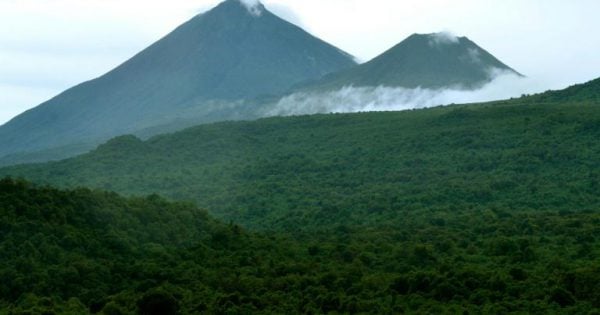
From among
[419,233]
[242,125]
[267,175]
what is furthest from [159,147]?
[419,233]

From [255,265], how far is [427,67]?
127m

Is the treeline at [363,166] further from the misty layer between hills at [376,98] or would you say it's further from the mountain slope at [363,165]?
the misty layer between hills at [376,98]

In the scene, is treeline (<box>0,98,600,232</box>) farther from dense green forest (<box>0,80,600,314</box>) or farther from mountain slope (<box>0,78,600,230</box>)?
dense green forest (<box>0,80,600,314</box>)

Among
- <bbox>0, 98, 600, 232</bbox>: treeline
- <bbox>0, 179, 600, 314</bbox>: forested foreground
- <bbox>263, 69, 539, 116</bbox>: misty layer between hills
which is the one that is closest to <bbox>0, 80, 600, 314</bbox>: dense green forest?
<bbox>0, 179, 600, 314</bbox>: forested foreground

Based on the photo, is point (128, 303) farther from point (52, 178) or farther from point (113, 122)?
point (113, 122)

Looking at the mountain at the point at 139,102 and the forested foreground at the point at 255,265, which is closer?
the forested foreground at the point at 255,265

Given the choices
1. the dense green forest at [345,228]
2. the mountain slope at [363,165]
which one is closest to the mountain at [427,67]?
the mountain slope at [363,165]

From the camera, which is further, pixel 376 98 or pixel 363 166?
pixel 376 98

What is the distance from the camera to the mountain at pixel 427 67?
538ft

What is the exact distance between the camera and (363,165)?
93.4 m

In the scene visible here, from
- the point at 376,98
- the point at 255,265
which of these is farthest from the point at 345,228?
the point at 376,98

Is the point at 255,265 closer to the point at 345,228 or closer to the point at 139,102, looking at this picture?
the point at 345,228

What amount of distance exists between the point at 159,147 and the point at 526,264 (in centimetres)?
7534

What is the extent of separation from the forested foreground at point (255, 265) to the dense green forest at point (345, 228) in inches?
3.1
